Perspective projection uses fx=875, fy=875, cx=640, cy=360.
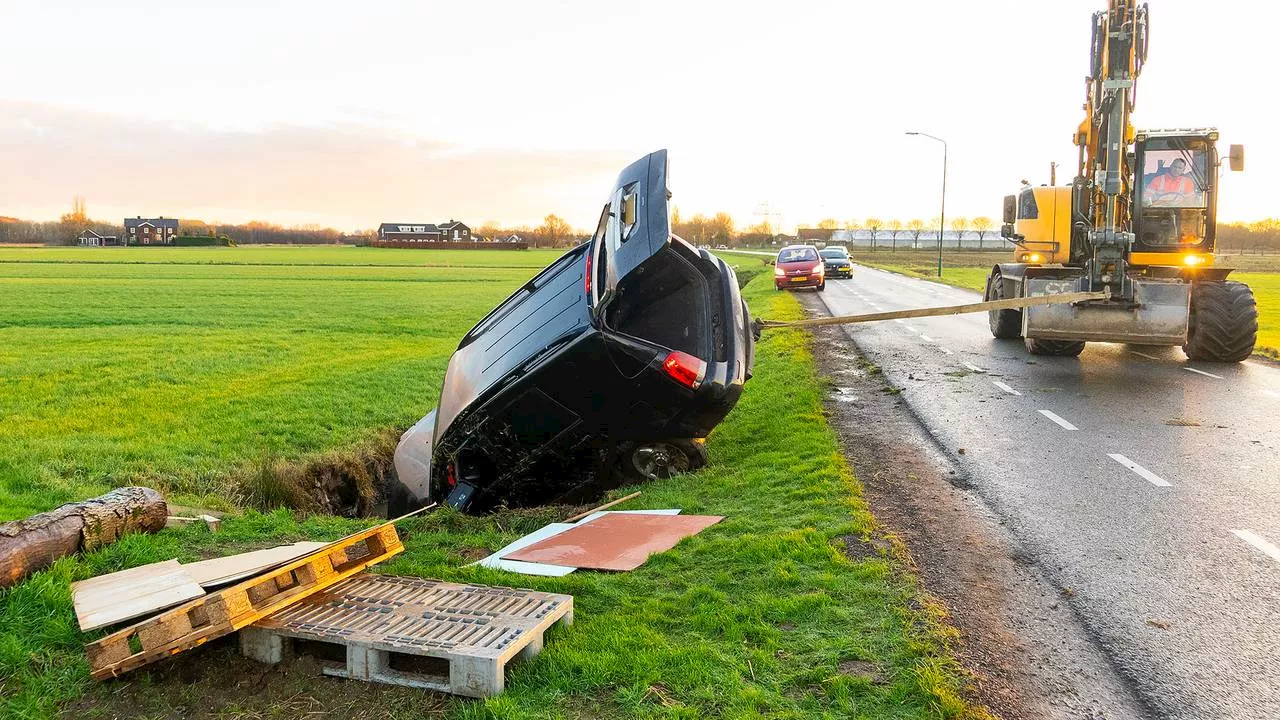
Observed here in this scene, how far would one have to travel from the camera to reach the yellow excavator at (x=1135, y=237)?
11.8m

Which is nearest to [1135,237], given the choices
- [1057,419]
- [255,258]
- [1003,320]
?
[1003,320]

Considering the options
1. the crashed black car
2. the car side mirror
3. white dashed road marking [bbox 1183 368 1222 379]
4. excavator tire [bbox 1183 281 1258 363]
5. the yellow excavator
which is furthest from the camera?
the car side mirror

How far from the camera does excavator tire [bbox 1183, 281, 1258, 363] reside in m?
12.0

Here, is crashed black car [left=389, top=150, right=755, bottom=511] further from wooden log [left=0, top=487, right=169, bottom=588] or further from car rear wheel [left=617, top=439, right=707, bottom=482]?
wooden log [left=0, top=487, right=169, bottom=588]

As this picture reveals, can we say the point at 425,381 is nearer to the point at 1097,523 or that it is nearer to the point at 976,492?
the point at 976,492

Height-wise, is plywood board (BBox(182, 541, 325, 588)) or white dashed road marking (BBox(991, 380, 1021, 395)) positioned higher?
white dashed road marking (BBox(991, 380, 1021, 395))

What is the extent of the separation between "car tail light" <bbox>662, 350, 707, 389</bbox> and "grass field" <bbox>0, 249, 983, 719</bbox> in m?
0.84

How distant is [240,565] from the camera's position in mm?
4613

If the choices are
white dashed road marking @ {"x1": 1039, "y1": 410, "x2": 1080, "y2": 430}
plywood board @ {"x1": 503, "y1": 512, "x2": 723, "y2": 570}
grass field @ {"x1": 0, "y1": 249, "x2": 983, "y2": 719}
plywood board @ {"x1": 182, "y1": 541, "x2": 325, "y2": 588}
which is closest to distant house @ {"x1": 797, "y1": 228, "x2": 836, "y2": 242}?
grass field @ {"x1": 0, "y1": 249, "x2": 983, "y2": 719}

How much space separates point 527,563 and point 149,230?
161934 millimetres

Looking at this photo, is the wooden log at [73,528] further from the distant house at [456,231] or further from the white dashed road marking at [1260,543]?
the distant house at [456,231]

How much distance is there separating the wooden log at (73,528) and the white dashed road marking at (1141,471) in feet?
23.0

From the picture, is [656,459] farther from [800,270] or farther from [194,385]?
[800,270]

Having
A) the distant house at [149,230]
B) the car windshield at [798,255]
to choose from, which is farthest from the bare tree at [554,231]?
the car windshield at [798,255]
